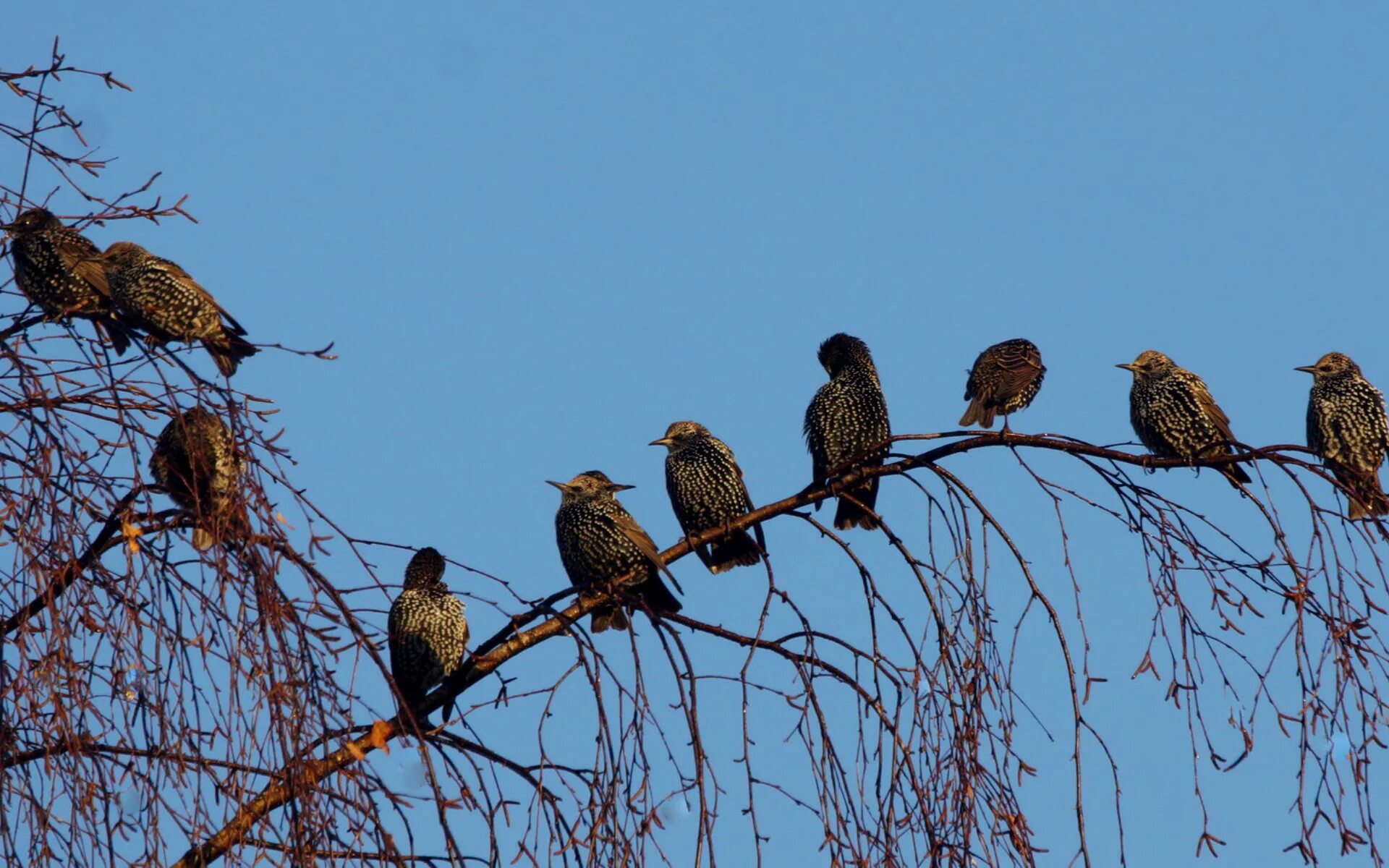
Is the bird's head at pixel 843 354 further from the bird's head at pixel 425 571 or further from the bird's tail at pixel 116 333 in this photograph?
the bird's tail at pixel 116 333

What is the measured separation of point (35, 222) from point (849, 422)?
3683mm

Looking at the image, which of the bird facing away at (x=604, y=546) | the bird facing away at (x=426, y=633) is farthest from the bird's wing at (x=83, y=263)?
the bird facing away at (x=604, y=546)

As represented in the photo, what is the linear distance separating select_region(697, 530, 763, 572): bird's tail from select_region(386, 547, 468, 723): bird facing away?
119cm

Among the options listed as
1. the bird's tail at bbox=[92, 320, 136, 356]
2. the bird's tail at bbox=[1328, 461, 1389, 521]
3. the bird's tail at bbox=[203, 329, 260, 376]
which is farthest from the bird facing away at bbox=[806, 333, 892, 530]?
the bird's tail at bbox=[92, 320, 136, 356]

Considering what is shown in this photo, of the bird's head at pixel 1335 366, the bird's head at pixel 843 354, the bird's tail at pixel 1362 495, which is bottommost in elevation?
the bird's tail at pixel 1362 495

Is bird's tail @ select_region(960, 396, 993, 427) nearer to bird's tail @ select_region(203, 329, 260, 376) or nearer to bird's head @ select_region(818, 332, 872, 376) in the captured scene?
bird's head @ select_region(818, 332, 872, 376)

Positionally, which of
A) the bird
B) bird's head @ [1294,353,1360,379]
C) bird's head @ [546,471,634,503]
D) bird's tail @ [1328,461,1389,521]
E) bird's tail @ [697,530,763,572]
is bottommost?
the bird

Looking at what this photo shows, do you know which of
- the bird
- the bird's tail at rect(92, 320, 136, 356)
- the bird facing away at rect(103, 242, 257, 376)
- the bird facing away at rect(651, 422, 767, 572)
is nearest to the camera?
the bird

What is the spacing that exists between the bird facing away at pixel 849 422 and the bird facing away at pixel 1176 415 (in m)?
1.22

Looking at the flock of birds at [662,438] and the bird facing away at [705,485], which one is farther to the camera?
the bird facing away at [705,485]

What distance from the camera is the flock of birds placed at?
6.24m

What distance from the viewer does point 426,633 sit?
6.77 metres

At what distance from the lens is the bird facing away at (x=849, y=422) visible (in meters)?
7.20

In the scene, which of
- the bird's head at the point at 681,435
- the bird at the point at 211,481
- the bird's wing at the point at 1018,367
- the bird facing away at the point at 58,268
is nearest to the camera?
the bird at the point at 211,481
